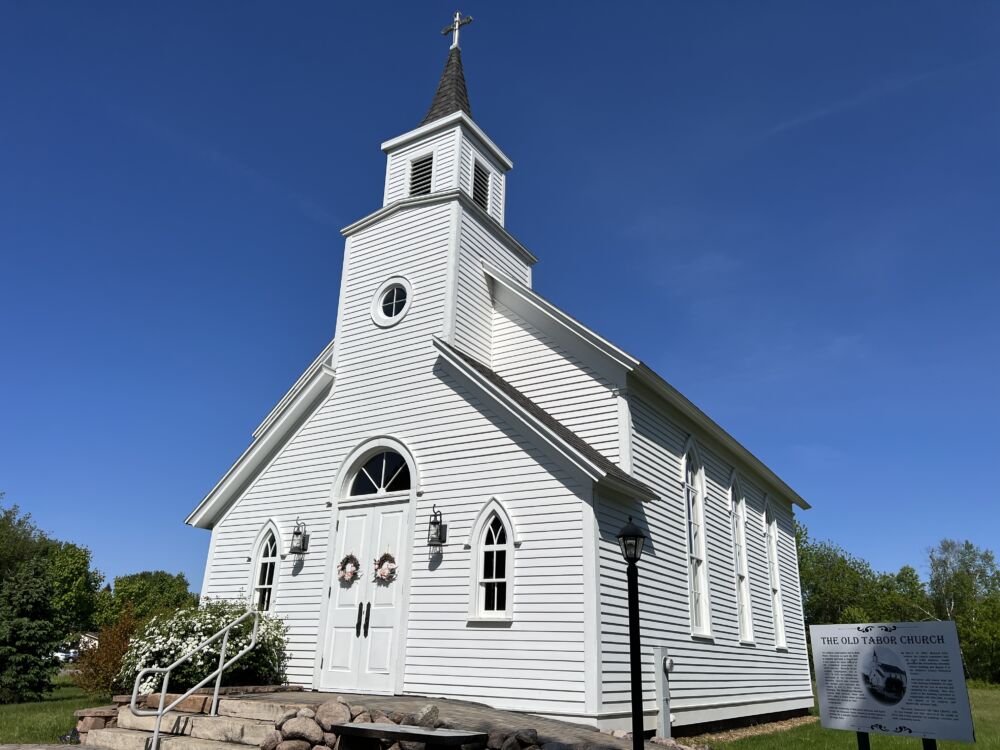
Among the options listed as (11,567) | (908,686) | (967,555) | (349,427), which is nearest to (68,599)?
(11,567)

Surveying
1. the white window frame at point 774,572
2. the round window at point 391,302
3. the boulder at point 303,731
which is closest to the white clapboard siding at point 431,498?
the round window at point 391,302

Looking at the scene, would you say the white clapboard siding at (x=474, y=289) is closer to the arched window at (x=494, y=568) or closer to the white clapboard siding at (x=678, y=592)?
the white clapboard siding at (x=678, y=592)

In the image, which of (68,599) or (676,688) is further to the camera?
(68,599)

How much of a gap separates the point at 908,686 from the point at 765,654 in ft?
40.9

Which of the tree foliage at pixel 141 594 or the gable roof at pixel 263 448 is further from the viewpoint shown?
the tree foliage at pixel 141 594

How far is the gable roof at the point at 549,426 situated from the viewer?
1130cm

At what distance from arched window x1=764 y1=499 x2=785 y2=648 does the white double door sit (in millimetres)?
11873

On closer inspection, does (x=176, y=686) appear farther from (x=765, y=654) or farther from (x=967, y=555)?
(x=967, y=555)

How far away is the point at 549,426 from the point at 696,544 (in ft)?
18.0

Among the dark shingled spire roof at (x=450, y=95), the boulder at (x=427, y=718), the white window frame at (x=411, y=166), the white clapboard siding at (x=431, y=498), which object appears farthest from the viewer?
the dark shingled spire roof at (x=450, y=95)

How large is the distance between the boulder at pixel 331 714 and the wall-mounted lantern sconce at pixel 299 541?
5700 millimetres

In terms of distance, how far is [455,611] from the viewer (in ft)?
38.7

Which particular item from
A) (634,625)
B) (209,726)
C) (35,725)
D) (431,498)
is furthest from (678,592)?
(35,725)

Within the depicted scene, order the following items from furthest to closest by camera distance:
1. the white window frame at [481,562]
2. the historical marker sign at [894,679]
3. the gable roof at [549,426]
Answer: the white window frame at [481,562]
the gable roof at [549,426]
the historical marker sign at [894,679]
